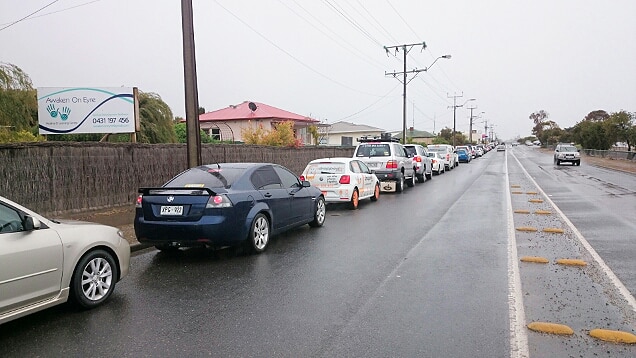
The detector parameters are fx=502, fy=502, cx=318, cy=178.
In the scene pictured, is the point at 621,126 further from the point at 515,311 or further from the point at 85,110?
the point at 515,311

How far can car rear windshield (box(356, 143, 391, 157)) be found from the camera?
18984 mm

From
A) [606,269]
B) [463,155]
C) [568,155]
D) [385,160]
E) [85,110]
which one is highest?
[85,110]

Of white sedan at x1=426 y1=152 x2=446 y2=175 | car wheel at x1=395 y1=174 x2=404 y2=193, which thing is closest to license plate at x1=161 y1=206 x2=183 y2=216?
car wheel at x1=395 y1=174 x2=404 y2=193

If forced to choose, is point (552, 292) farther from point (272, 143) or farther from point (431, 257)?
point (272, 143)

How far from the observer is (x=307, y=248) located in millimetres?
8641

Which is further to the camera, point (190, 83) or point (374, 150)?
point (374, 150)

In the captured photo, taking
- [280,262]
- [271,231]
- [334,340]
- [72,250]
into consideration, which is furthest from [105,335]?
[271,231]

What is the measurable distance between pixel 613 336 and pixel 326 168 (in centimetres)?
987

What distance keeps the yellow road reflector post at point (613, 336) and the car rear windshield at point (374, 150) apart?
14.3m

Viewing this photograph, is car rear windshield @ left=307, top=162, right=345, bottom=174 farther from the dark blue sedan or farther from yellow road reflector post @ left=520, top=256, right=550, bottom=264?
yellow road reflector post @ left=520, top=256, right=550, bottom=264

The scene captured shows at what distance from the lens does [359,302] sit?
558 centimetres

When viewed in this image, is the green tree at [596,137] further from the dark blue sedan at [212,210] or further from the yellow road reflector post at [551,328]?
A: the yellow road reflector post at [551,328]

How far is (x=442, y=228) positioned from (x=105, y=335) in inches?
291

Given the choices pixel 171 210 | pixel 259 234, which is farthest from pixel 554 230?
pixel 171 210
